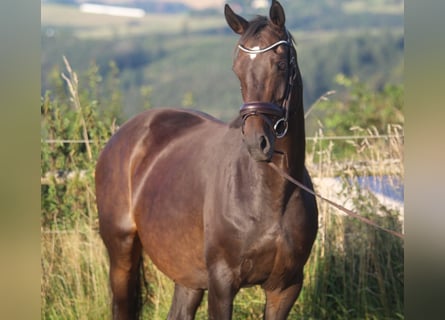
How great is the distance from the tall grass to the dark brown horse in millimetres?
862

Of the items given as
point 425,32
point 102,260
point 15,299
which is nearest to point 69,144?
point 102,260

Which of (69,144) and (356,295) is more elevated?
(69,144)

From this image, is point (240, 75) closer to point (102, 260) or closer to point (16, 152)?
point (16, 152)

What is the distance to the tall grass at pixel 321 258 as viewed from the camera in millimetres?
5551

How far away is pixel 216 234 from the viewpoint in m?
3.57

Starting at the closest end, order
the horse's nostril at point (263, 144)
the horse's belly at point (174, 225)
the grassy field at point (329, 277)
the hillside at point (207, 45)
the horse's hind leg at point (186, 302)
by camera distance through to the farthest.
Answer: the horse's nostril at point (263, 144) → the horse's belly at point (174, 225) → the horse's hind leg at point (186, 302) → the grassy field at point (329, 277) → the hillside at point (207, 45)

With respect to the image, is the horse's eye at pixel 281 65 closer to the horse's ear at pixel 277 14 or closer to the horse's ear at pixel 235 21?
the horse's ear at pixel 277 14

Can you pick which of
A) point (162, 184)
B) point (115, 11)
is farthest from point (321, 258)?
point (115, 11)

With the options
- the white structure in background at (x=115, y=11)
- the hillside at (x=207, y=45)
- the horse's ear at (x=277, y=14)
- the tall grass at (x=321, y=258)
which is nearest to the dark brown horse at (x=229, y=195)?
the horse's ear at (x=277, y=14)

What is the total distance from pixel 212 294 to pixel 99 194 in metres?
1.62

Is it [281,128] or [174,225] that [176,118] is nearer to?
[174,225]

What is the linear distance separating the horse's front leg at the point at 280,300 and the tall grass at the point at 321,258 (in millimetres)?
1581

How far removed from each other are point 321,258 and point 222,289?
2287 mm

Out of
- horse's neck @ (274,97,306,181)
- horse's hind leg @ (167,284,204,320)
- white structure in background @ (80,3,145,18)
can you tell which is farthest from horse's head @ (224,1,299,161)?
white structure in background @ (80,3,145,18)
